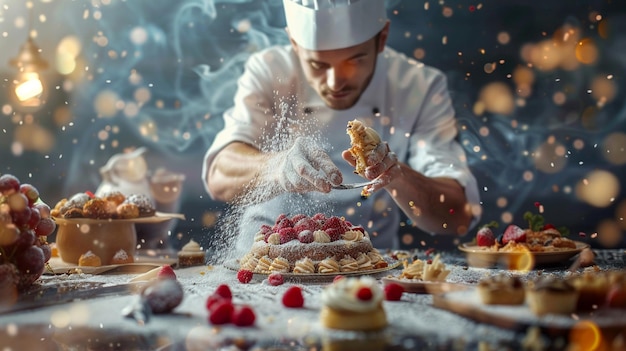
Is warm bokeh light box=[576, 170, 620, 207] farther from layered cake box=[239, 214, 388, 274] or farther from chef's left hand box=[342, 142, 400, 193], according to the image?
layered cake box=[239, 214, 388, 274]

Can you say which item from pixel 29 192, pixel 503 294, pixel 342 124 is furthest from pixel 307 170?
pixel 342 124

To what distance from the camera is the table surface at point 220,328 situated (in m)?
1.55

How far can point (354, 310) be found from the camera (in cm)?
164

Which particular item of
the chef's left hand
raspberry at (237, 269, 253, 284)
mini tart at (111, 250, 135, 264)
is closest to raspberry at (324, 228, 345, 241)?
the chef's left hand

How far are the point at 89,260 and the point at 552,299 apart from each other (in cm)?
203

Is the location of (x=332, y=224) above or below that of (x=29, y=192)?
below

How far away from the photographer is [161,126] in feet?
17.5

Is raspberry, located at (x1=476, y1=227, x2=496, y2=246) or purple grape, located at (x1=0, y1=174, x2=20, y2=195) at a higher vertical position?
purple grape, located at (x1=0, y1=174, x2=20, y2=195)

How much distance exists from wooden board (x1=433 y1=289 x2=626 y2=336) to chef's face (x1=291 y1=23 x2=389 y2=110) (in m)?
2.34

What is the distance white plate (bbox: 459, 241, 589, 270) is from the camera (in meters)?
2.82

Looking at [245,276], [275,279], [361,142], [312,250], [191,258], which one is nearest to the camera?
[275,279]

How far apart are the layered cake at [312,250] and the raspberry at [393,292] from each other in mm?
534

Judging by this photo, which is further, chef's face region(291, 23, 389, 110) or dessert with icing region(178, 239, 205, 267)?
chef's face region(291, 23, 389, 110)

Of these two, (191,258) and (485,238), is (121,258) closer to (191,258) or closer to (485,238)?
(191,258)
